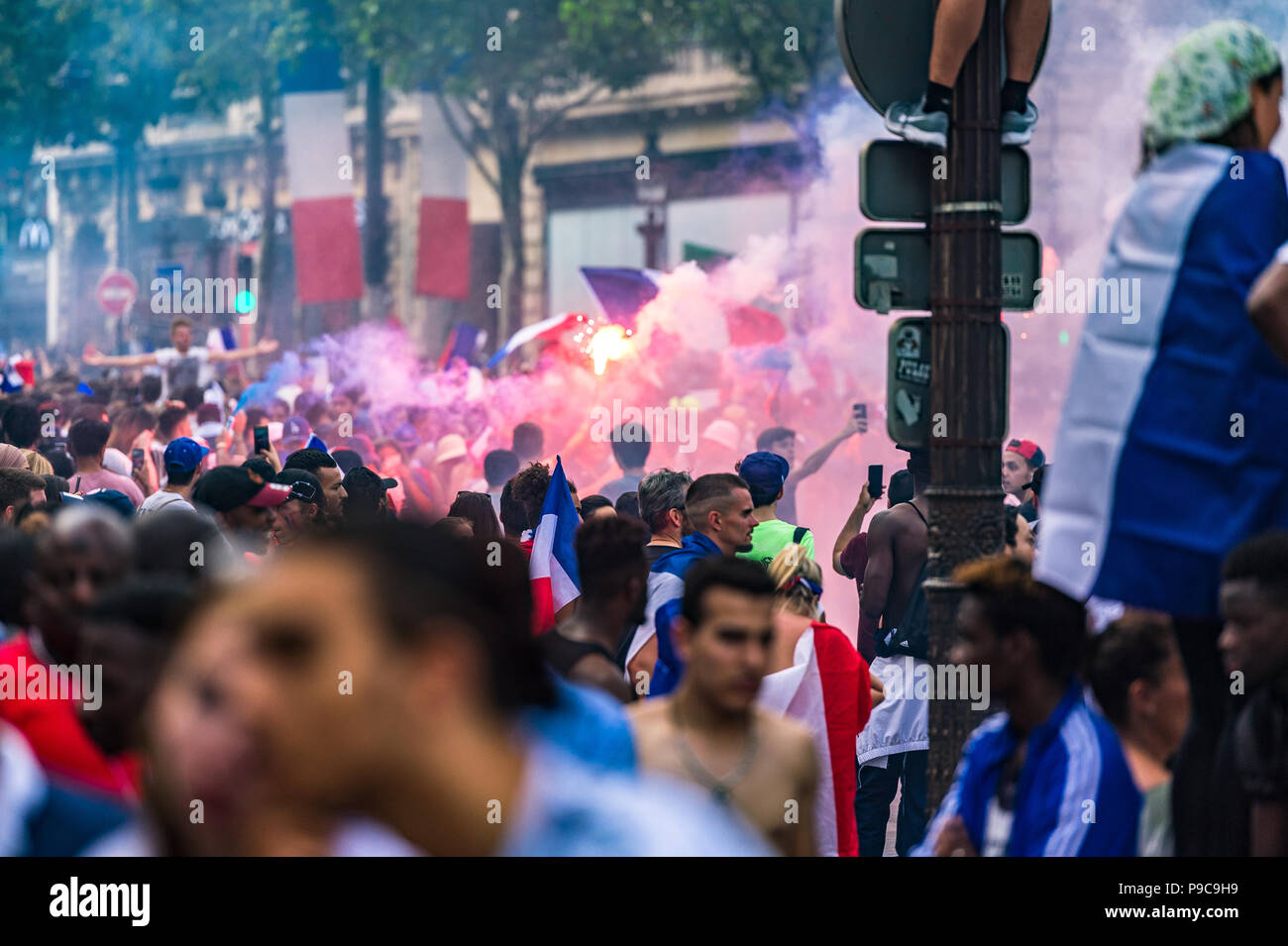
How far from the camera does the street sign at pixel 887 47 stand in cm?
468

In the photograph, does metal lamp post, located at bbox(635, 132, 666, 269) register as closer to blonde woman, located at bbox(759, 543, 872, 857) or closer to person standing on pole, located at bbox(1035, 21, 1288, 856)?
blonde woman, located at bbox(759, 543, 872, 857)

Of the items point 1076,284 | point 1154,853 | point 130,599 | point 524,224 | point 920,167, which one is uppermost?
point 524,224

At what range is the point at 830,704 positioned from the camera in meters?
5.17

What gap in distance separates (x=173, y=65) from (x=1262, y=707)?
30.2m

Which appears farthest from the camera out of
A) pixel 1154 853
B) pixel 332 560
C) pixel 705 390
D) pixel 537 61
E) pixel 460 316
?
pixel 460 316

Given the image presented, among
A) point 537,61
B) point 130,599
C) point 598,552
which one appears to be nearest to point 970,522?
point 598,552

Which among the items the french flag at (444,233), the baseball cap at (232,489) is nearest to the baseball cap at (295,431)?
the baseball cap at (232,489)

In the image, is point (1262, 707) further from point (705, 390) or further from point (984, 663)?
point (705, 390)

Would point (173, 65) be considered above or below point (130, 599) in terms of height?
above

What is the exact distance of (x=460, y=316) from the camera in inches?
1435

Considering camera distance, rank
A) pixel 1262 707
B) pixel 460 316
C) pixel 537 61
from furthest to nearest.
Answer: pixel 460 316 → pixel 537 61 → pixel 1262 707

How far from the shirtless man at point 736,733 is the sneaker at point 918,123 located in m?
1.47

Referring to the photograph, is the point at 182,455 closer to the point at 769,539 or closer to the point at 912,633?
the point at 769,539

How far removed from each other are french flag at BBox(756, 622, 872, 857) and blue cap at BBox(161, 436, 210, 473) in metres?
3.09
